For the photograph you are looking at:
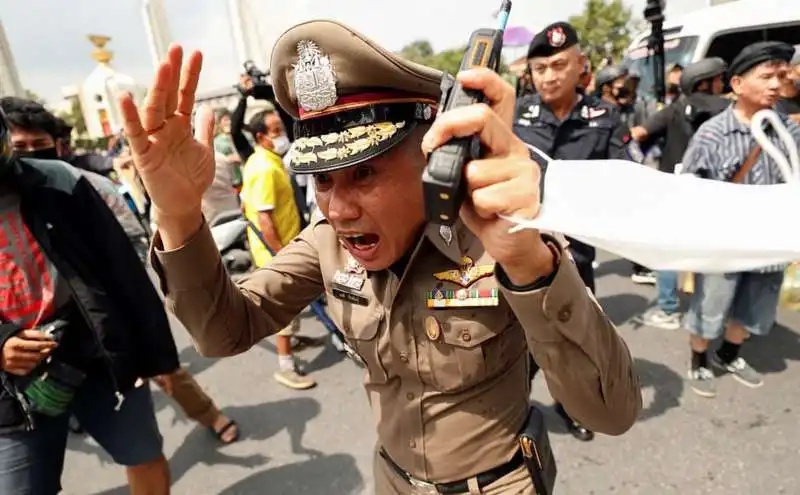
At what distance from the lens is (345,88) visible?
1130 mm

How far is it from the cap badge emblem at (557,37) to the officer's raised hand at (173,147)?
7.53 feet

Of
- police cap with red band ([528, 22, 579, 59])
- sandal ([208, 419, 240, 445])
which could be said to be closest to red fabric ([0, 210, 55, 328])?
sandal ([208, 419, 240, 445])

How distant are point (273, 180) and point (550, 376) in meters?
3.02

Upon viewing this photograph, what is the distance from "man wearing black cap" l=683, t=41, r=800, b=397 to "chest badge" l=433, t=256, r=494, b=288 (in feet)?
6.86

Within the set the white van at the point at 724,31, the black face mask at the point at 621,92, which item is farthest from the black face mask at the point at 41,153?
the white van at the point at 724,31

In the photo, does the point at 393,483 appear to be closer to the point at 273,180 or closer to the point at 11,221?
the point at 11,221

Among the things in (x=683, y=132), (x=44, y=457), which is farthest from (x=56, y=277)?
(x=683, y=132)

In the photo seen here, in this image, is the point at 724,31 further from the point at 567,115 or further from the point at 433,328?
the point at 433,328

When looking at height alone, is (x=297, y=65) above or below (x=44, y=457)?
above

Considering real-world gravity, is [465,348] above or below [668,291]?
above

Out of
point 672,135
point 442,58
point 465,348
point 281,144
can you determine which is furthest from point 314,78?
point 442,58

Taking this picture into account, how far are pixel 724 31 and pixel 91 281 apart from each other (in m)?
8.73

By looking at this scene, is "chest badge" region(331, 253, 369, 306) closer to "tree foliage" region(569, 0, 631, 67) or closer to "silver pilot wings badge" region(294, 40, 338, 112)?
"silver pilot wings badge" region(294, 40, 338, 112)

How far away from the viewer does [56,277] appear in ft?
5.99
